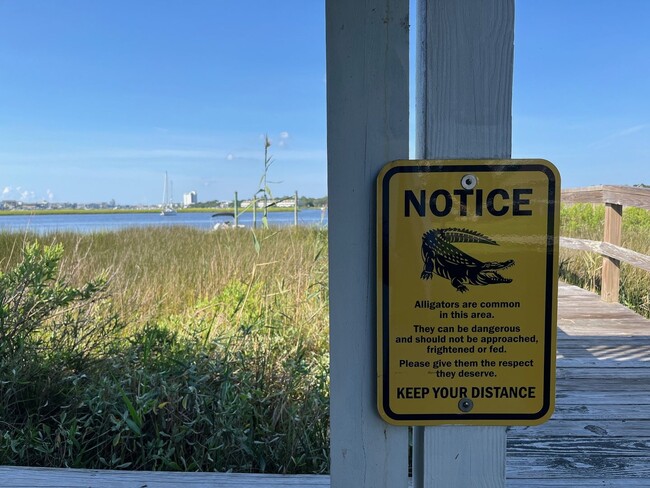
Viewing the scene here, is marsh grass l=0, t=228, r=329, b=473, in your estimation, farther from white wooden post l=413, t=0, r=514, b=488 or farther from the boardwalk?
white wooden post l=413, t=0, r=514, b=488

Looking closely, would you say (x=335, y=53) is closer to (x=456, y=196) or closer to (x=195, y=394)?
(x=456, y=196)

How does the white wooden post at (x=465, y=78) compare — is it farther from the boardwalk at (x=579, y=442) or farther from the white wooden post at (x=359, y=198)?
the boardwalk at (x=579, y=442)

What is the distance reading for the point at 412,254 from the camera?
0.76m

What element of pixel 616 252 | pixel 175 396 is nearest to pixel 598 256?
pixel 616 252

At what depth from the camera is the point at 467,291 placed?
764mm

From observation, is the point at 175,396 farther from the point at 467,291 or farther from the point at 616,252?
the point at 616,252

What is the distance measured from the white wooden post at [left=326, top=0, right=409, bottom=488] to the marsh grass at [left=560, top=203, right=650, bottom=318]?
16.7 feet

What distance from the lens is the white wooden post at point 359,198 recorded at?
76 centimetres

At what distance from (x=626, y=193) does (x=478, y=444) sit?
13.3 ft

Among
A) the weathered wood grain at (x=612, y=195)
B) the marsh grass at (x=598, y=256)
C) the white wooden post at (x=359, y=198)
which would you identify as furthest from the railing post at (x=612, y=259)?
the white wooden post at (x=359, y=198)

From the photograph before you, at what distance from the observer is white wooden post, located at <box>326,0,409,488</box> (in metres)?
0.76

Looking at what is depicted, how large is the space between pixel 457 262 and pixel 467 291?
0.18 ft

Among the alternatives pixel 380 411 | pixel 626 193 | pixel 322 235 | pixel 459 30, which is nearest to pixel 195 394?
pixel 380 411

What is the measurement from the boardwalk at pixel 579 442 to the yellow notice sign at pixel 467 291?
792 millimetres
